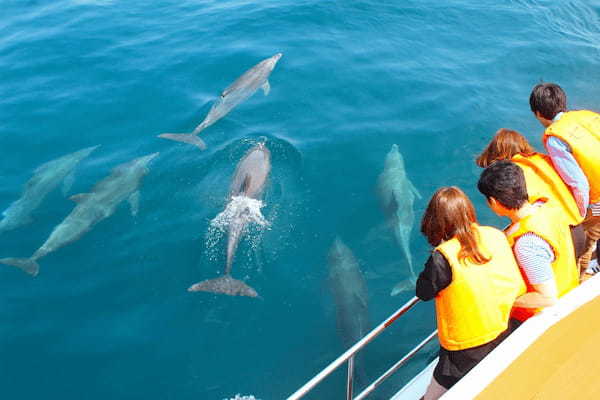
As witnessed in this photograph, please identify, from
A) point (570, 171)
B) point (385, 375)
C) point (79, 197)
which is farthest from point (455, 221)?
point (79, 197)

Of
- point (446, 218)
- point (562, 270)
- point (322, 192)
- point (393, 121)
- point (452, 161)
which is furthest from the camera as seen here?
point (393, 121)

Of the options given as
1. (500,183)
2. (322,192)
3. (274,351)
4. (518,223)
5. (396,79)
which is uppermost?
(500,183)

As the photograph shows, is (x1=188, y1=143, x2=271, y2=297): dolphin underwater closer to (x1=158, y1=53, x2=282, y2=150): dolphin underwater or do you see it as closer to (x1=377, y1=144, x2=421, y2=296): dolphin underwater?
(x1=158, y1=53, x2=282, y2=150): dolphin underwater

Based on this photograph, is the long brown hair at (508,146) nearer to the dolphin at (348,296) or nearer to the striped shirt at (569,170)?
the striped shirt at (569,170)

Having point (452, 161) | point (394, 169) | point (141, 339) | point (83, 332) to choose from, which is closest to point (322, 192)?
point (394, 169)

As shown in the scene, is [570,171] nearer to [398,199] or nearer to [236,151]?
[398,199]

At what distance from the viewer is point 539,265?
3.82 m

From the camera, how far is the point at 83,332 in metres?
7.53

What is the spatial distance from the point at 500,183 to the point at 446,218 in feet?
1.93

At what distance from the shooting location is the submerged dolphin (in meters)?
7.25

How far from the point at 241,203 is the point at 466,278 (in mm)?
6187

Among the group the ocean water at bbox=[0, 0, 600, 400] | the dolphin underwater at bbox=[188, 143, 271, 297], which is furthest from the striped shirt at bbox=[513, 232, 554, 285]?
the dolphin underwater at bbox=[188, 143, 271, 297]

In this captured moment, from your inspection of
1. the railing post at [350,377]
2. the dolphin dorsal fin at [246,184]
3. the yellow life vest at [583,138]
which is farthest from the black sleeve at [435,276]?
the dolphin dorsal fin at [246,184]

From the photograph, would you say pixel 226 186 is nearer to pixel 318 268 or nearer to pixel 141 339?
pixel 318 268
